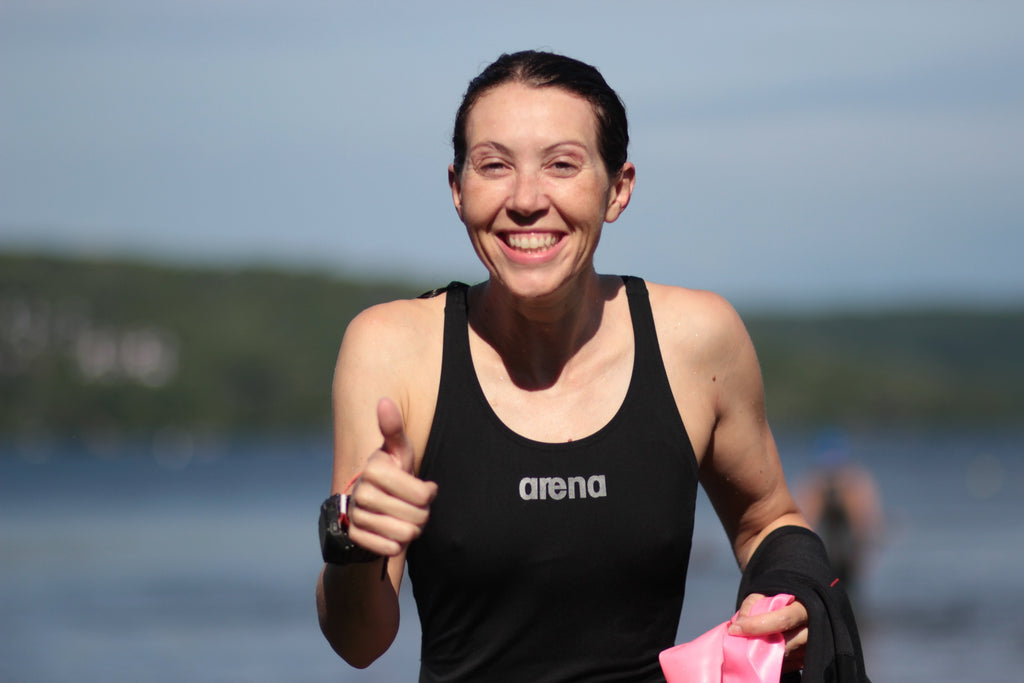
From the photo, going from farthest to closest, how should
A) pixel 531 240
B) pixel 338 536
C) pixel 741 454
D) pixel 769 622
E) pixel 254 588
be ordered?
pixel 254 588 < pixel 741 454 < pixel 531 240 < pixel 769 622 < pixel 338 536

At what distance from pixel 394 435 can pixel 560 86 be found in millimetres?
1043

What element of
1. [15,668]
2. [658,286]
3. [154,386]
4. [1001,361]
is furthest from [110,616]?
[1001,361]

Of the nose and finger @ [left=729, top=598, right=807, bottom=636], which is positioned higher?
the nose

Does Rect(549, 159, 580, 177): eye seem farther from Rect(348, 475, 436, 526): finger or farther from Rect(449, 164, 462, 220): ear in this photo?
Rect(348, 475, 436, 526): finger

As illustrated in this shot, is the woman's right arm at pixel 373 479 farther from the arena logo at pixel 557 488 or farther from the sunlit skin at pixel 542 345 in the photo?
the arena logo at pixel 557 488

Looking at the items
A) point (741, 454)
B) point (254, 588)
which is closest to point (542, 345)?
point (741, 454)

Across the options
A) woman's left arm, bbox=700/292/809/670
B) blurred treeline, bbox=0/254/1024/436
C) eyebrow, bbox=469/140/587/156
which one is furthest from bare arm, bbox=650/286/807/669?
blurred treeline, bbox=0/254/1024/436

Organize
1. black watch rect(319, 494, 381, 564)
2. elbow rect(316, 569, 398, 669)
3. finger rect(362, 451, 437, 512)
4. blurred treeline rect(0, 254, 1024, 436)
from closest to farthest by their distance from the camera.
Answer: finger rect(362, 451, 437, 512) → black watch rect(319, 494, 381, 564) → elbow rect(316, 569, 398, 669) → blurred treeline rect(0, 254, 1024, 436)

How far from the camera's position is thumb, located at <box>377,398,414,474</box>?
7.57ft

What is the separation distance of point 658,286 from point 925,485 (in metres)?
66.9

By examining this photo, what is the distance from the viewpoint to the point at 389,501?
2307mm

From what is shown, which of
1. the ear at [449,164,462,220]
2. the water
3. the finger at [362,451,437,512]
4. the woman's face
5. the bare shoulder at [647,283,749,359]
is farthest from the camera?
the water

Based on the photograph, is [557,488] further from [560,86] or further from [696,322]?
[560,86]

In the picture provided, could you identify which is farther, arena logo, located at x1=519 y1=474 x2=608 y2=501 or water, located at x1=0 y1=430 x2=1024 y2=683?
water, located at x1=0 y1=430 x2=1024 y2=683
